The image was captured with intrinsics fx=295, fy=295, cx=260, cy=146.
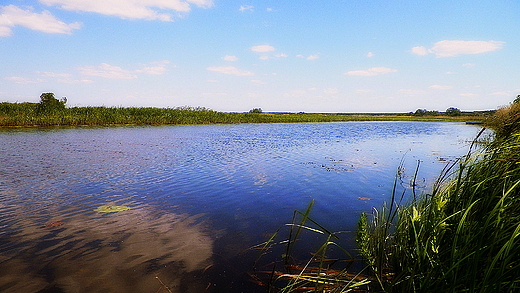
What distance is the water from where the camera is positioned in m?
4.74

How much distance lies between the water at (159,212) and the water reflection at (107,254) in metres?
0.02

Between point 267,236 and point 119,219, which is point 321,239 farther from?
point 119,219

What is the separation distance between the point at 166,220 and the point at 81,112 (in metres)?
44.0

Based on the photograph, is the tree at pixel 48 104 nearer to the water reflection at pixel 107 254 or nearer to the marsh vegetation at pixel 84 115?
the marsh vegetation at pixel 84 115

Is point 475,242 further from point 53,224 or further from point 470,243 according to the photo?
point 53,224

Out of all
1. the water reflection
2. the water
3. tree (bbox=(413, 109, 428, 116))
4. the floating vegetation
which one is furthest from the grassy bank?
tree (bbox=(413, 109, 428, 116))

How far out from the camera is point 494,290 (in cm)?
248

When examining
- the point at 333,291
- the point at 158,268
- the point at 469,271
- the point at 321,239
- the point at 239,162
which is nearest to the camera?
the point at 469,271

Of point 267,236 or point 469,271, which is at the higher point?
point 469,271

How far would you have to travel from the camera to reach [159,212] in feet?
25.1

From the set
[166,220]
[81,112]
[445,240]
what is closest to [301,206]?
[166,220]

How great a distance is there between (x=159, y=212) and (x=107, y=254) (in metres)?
2.33

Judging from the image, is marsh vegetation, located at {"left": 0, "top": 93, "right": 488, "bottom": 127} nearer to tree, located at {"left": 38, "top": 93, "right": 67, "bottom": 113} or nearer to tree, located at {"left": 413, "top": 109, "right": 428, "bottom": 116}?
tree, located at {"left": 38, "top": 93, "right": 67, "bottom": 113}

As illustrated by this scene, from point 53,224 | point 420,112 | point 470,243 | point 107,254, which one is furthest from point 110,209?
point 420,112
